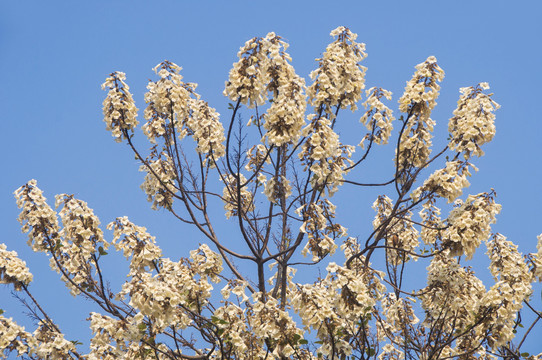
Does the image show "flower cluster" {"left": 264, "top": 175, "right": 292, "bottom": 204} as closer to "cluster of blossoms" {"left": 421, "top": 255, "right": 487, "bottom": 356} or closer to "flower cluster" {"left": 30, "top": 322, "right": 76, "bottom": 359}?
"cluster of blossoms" {"left": 421, "top": 255, "right": 487, "bottom": 356}

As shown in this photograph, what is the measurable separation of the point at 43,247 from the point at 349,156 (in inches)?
176

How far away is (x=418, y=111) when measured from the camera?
9.77 m

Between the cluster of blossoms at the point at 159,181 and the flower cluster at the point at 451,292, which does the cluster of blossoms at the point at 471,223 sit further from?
the cluster of blossoms at the point at 159,181

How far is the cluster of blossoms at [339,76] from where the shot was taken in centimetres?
925

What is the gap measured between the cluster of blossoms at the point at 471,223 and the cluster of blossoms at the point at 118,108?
457 cm

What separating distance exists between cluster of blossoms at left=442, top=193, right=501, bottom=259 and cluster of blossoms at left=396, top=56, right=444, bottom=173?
46.2 inches

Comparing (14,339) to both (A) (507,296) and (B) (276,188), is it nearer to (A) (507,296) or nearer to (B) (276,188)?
(B) (276,188)

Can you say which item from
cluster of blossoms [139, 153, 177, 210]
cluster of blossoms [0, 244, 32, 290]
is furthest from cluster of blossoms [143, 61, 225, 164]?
cluster of blossoms [0, 244, 32, 290]

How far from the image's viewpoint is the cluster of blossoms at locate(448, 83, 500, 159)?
9188mm

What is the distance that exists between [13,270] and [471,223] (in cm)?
603

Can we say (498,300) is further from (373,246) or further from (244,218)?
(244,218)

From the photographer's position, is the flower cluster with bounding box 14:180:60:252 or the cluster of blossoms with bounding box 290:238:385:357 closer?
the cluster of blossoms with bounding box 290:238:385:357

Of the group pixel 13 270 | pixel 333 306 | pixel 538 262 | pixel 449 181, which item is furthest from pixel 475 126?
pixel 13 270

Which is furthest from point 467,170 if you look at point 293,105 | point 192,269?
point 192,269
